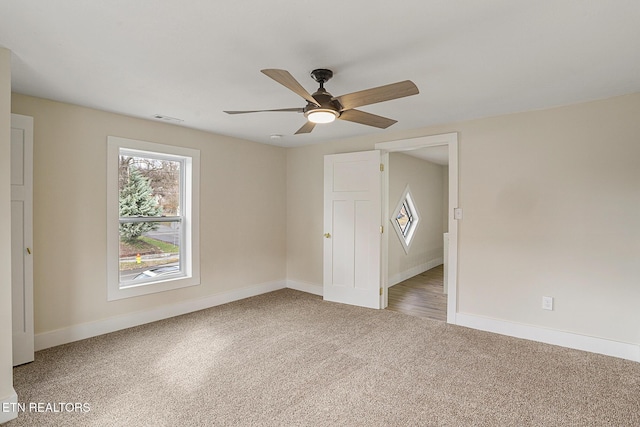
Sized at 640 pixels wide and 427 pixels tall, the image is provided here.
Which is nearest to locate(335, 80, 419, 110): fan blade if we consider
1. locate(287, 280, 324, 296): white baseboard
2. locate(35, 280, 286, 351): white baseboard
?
locate(35, 280, 286, 351): white baseboard

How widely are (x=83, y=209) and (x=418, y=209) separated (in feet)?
18.1

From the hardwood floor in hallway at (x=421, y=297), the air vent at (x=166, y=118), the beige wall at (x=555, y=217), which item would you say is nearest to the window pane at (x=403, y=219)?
the hardwood floor in hallway at (x=421, y=297)

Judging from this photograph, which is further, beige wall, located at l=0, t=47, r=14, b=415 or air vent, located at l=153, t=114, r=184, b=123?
air vent, located at l=153, t=114, r=184, b=123

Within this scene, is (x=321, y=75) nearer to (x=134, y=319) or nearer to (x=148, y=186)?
(x=148, y=186)

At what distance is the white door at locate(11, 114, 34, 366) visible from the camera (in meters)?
2.79

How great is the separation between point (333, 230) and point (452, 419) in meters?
2.94

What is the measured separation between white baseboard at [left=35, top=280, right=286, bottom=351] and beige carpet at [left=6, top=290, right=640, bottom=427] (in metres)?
0.11

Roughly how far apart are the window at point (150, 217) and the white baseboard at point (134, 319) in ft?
0.78

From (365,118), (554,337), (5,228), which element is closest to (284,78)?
(365,118)

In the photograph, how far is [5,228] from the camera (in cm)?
210

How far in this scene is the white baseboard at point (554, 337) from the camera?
2941 millimetres

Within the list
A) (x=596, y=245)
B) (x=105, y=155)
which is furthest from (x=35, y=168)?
(x=596, y=245)

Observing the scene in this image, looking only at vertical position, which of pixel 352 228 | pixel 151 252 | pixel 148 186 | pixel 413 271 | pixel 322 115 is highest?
pixel 322 115

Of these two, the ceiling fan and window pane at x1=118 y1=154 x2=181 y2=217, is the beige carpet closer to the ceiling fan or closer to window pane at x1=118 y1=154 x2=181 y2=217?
window pane at x1=118 y1=154 x2=181 y2=217
